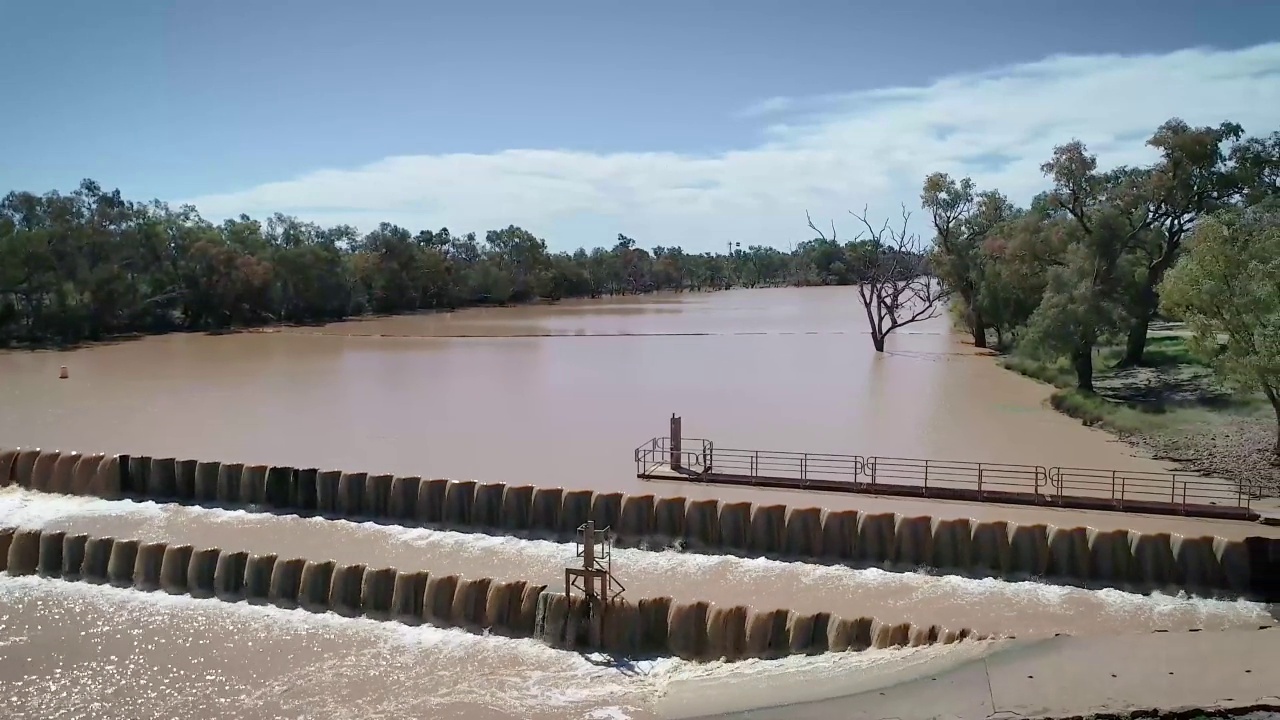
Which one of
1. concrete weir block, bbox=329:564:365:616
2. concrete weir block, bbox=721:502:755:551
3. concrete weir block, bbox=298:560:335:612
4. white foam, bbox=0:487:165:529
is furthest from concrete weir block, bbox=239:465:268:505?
concrete weir block, bbox=721:502:755:551

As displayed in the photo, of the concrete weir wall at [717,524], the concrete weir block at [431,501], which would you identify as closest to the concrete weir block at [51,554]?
the concrete weir wall at [717,524]

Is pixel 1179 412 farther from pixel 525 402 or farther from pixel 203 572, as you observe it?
pixel 203 572

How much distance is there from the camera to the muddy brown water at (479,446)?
564 inches

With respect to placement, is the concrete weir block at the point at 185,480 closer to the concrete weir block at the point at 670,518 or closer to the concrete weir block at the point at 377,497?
the concrete weir block at the point at 377,497

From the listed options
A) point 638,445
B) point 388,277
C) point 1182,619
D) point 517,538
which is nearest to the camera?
point 1182,619

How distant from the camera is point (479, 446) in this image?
27469 millimetres

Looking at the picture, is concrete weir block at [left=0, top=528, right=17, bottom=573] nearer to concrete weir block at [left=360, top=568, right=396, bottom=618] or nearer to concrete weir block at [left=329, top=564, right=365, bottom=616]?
concrete weir block at [left=329, top=564, right=365, bottom=616]

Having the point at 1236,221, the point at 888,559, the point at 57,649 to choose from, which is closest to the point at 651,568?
the point at 888,559

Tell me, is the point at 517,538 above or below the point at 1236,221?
below

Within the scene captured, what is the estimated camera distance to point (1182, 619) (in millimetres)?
15062

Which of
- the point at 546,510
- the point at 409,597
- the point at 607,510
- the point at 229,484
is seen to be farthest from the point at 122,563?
the point at 607,510

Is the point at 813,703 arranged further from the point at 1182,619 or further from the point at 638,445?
the point at 638,445

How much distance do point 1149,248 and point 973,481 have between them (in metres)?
20.4

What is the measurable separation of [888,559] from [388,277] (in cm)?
8602
